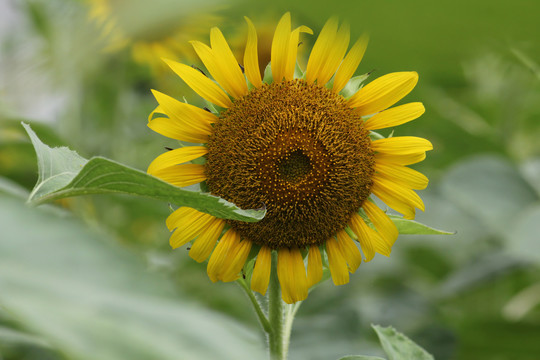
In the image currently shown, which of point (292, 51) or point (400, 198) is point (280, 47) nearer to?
point (292, 51)

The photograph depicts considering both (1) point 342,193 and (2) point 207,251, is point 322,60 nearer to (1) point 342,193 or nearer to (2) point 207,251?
(1) point 342,193

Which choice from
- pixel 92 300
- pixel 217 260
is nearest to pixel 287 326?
pixel 217 260

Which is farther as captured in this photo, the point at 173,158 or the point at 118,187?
the point at 173,158

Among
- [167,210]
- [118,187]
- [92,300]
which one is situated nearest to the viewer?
[92,300]

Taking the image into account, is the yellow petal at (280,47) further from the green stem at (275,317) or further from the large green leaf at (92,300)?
the large green leaf at (92,300)

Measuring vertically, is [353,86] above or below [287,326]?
above

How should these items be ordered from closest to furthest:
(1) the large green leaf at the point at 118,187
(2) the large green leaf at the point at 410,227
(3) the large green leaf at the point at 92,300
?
(3) the large green leaf at the point at 92,300 < (1) the large green leaf at the point at 118,187 < (2) the large green leaf at the point at 410,227

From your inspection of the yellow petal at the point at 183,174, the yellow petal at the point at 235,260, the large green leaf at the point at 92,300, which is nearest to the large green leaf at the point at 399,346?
the yellow petal at the point at 235,260

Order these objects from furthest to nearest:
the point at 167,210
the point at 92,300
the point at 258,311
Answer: the point at 167,210, the point at 258,311, the point at 92,300
